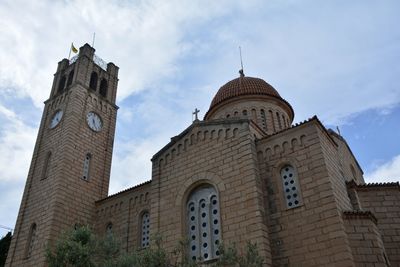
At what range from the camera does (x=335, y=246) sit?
11000 mm

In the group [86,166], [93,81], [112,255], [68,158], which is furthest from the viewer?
[93,81]

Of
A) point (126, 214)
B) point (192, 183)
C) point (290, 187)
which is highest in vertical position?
point (126, 214)

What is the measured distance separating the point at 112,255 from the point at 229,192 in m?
4.45

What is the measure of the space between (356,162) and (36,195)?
16748 mm

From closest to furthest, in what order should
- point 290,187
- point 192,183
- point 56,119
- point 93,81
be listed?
point 290,187
point 192,183
point 56,119
point 93,81

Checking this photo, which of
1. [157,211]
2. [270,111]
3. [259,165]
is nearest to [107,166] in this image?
[157,211]

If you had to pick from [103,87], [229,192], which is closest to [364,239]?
[229,192]

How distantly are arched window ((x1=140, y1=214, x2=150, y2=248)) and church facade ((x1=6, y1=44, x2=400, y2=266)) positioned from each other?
0.05 metres

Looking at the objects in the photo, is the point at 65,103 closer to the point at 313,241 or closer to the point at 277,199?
the point at 277,199

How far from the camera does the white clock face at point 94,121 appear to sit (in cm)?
2239

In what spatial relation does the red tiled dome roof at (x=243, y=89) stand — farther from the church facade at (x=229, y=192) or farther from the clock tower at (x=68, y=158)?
the clock tower at (x=68, y=158)

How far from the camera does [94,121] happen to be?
22.8 meters

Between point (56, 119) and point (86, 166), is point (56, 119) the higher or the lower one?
the higher one

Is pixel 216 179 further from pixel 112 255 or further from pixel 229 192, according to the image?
pixel 112 255
